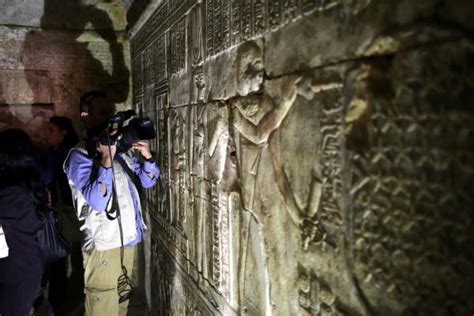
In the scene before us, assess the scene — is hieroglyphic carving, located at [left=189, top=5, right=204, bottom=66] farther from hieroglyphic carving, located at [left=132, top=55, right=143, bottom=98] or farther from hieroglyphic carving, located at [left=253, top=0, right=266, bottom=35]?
hieroglyphic carving, located at [left=132, top=55, right=143, bottom=98]

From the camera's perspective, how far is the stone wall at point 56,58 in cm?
454

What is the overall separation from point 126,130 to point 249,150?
1115mm

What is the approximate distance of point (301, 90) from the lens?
126 centimetres

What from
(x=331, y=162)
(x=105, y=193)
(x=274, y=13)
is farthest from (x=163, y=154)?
(x=331, y=162)

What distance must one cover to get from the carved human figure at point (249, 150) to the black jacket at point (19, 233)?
5.39 ft

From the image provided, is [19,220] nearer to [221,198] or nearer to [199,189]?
[199,189]

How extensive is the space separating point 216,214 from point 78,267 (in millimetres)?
3619

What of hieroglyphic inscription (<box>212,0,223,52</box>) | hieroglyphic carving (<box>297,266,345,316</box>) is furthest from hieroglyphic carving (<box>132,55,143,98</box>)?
hieroglyphic carving (<box>297,266,345,316</box>)

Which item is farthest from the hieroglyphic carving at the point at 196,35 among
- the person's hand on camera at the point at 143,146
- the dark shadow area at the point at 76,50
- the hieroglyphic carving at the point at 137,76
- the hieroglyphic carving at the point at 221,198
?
the dark shadow area at the point at 76,50

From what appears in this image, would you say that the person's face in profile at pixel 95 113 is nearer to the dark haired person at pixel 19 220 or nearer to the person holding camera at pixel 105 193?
the person holding camera at pixel 105 193

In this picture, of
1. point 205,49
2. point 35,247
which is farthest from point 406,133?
point 35,247

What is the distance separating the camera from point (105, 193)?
2521 mm

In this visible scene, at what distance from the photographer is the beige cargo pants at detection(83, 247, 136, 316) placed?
9.53ft

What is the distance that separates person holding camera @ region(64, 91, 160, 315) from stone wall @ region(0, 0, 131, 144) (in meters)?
2.20
